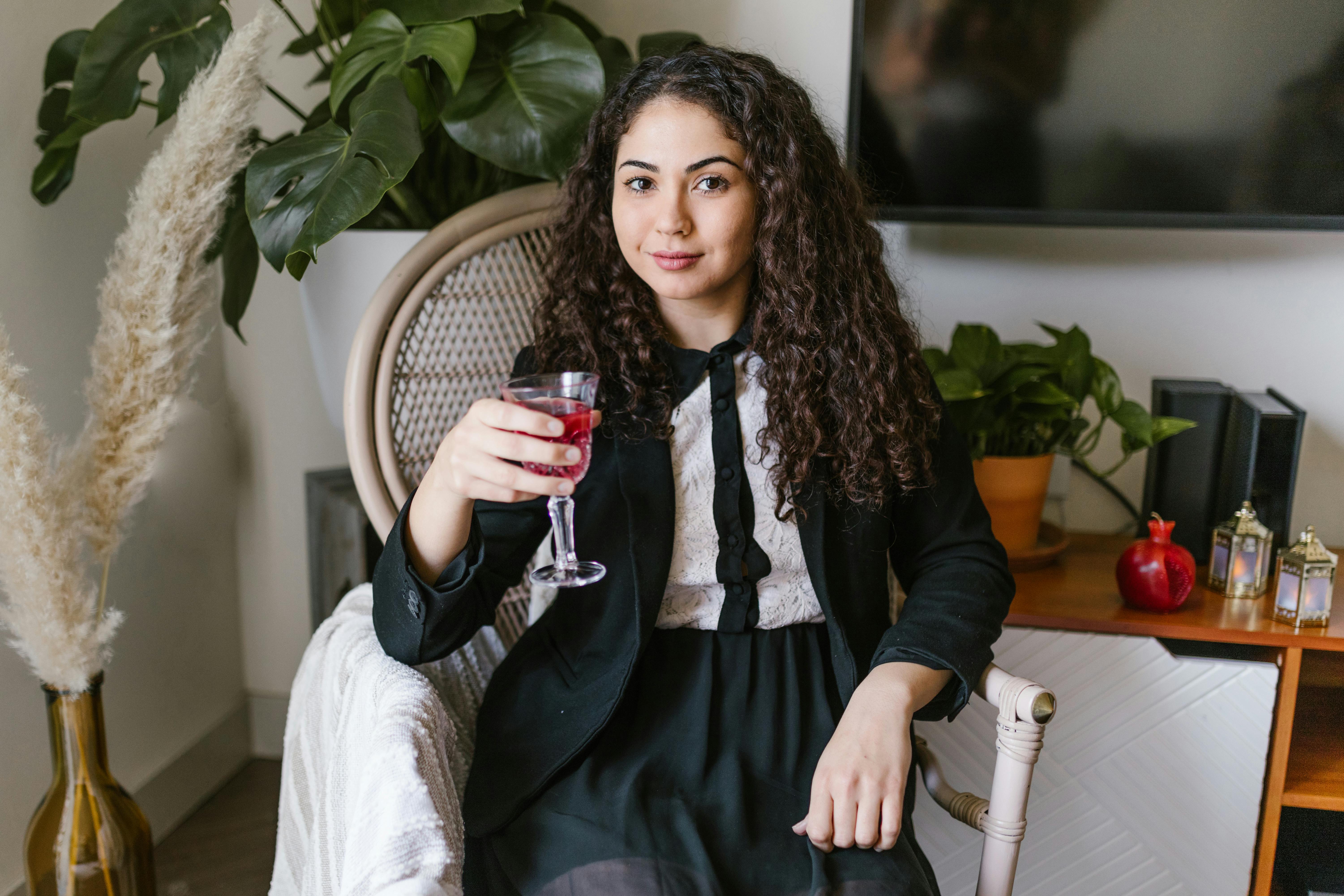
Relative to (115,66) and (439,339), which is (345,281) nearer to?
(439,339)

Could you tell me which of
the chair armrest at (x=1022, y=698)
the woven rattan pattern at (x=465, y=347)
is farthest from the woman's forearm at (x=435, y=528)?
the chair armrest at (x=1022, y=698)

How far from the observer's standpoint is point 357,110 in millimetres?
1224

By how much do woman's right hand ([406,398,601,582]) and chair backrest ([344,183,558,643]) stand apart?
34cm

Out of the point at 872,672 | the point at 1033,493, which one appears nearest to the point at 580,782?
the point at 872,672

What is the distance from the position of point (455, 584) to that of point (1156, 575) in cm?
94

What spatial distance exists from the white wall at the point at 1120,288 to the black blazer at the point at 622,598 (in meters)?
0.63

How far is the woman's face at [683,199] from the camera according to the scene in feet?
3.54

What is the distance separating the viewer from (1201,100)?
159cm

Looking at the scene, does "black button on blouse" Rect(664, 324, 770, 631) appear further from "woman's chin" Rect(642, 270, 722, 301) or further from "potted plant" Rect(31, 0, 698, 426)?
"potted plant" Rect(31, 0, 698, 426)

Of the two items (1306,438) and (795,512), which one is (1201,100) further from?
(795,512)

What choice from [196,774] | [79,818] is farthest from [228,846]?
[79,818]

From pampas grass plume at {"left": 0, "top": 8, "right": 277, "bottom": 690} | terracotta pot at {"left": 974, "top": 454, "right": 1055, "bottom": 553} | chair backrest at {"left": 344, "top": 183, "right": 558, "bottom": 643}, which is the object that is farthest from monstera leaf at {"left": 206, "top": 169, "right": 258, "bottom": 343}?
terracotta pot at {"left": 974, "top": 454, "right": 1055, "bottom": 553}

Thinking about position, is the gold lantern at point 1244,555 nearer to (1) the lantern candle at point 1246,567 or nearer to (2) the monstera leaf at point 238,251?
(1) the lantern candle at point 1246,567

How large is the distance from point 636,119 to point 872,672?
0.64m
